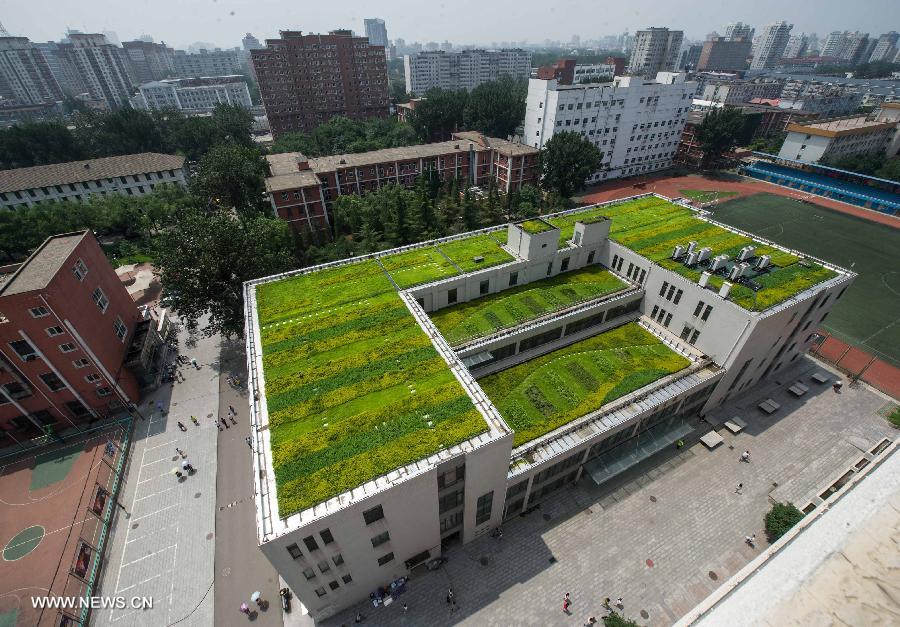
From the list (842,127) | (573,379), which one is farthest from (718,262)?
(842,127)

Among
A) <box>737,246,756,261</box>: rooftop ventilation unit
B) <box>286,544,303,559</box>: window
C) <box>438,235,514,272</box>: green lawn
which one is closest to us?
<box>286,544,303,559</box>: window

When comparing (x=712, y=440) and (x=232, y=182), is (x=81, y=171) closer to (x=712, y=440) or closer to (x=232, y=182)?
(x=232, y=182)

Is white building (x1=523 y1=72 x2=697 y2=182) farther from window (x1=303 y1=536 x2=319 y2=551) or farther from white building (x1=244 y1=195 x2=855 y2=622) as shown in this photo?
window (x1=303 y1=536 x2=319 y2=551)

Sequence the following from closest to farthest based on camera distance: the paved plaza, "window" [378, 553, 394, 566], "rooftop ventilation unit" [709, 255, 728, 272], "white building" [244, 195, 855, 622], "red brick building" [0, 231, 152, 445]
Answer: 1. "white building" [244, 195, 855, 622]
2. "window" [378, 553, 394, 566]
3. the paved plaza
4. "red brick building" [0, 231, 152, 445]
5. "rooftop ventilation unit" [709, 255, 728, 272]

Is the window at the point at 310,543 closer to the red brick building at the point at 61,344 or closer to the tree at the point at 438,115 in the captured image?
the red brick building at the point at 61,344

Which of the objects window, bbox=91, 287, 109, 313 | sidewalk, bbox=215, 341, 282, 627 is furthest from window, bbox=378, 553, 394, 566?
window, bbox=91, 287, 109, 313

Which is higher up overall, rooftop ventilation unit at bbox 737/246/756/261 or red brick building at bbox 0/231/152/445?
rooftop ventilation unit at bbox 737/246/756/261
